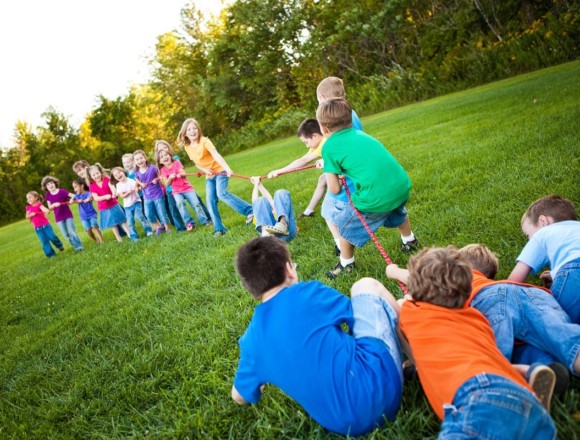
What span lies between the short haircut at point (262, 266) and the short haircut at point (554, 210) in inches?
63.2

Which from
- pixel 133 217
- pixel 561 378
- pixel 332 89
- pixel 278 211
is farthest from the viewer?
pixel 133 217

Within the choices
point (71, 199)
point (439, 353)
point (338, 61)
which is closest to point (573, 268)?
point (439, 353)

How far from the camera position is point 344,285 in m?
3.39

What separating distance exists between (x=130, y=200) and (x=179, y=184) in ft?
4.82

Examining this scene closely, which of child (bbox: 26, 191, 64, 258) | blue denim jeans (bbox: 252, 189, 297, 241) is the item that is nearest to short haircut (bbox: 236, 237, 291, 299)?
blue denim jeans (bbox: 252, 189, 297, 241)

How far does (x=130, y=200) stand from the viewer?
8125 millimetres

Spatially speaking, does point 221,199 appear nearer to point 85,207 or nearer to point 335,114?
point 335,114

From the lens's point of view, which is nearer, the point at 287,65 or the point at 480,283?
the point at 480,283

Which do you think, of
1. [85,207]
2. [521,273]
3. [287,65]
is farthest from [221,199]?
[287,65]

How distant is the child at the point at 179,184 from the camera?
721cm

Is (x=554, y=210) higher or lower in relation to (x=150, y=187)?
lower

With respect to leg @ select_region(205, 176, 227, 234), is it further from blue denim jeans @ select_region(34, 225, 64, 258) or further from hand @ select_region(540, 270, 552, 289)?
blue denim jeans @ select_region(34, 225, 64, 258)

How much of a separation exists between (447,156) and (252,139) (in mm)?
21126

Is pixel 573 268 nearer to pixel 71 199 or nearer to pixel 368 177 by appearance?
pixel 368 177
